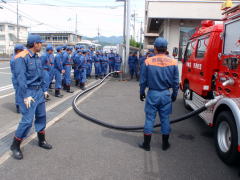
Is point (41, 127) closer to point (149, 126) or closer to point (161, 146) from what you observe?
point (149, 126)

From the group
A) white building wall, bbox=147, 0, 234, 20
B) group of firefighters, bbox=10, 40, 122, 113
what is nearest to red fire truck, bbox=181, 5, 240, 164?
group of firefighters, bbox=10, 40, 122, 113

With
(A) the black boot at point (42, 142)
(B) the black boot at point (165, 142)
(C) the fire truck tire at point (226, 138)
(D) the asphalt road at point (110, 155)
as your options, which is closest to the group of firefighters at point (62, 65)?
(D) the asphalt road at point (110, 155)

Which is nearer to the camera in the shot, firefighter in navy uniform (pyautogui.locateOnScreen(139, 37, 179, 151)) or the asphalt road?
the asphalt road

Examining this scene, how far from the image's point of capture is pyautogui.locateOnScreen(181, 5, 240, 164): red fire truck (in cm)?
343

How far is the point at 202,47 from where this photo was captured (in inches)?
215

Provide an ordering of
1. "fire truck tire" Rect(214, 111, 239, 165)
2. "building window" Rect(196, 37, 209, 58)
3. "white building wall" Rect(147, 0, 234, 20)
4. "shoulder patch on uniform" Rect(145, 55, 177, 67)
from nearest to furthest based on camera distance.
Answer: "fire truck tire" Rect(214, 111, 239, 165) → "shoulder patch on uniform" Rect(145, 55, 177, 67) → "building window" Rect(196, 37, 209, 58) → "white building wall" Rect(147, 0, 234, 20)

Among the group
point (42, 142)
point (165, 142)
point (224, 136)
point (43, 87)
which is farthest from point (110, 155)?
point (224, 136)

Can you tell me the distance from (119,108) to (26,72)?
12.7 feet

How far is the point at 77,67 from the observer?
1041 cm

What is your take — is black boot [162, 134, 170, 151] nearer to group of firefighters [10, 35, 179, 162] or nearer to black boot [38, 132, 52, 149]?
group of firefighters [10, 35, 179, 162]

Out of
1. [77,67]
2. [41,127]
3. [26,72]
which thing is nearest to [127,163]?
[41,127]

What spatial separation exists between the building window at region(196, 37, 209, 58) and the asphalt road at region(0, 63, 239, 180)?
1685 mm

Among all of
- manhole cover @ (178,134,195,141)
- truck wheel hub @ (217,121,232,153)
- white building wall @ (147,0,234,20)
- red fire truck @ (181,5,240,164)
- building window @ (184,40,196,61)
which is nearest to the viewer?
red fire truck @ (181,5,240,164)

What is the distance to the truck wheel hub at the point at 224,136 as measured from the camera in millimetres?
3672
